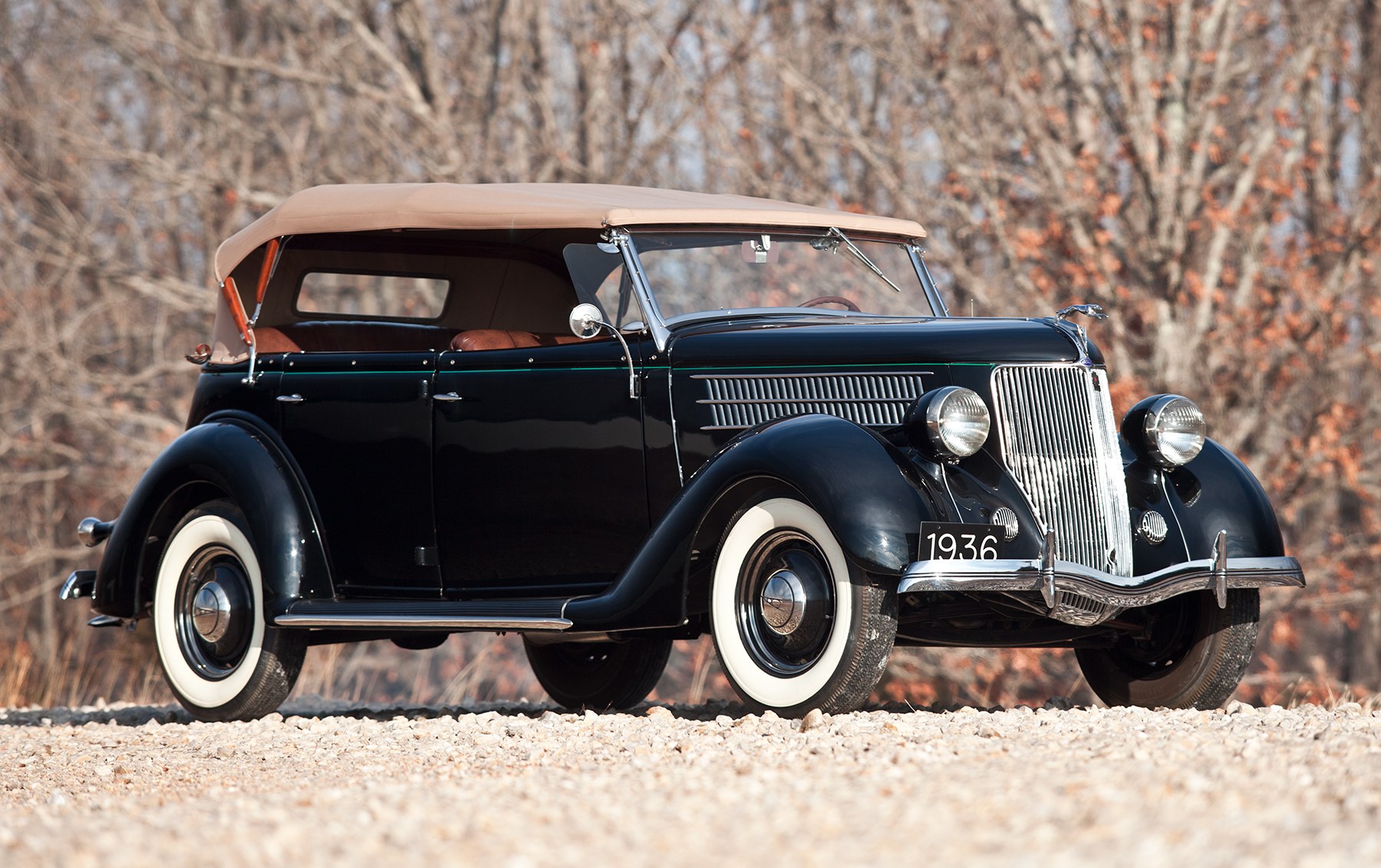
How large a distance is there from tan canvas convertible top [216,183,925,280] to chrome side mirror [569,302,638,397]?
0.44 meters

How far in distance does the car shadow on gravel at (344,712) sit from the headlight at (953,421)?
1.40m

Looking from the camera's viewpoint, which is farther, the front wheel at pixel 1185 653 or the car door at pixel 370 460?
the car door at pixel 370 460

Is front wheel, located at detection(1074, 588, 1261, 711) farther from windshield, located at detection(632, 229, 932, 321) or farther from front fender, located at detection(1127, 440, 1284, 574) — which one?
windshield, located at detection(632, 229, 932, 321)

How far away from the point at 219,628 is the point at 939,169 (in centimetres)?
1021

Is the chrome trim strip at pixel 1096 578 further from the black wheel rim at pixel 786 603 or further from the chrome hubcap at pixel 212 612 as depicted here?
the chrome hubcap at pixel 212 612

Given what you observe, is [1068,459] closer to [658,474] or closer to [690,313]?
[658,474]

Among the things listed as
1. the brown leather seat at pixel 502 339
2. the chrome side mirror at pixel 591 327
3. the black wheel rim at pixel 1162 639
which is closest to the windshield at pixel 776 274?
the chrome side mirror at pixel 591 327

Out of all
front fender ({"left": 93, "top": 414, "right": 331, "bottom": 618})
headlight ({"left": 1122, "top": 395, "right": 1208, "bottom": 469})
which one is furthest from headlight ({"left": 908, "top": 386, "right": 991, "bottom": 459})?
front fender ({"left": 93, "top": 414, "right": 331, "bottom": 618})

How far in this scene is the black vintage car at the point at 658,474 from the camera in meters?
5.40

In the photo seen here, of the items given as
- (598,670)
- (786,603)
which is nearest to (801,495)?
(786,603)

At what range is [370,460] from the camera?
6.84 metres

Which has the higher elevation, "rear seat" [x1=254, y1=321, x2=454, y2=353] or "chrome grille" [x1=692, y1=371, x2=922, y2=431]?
"rear seat" [x1=254, y1=321, x2=454, y2=353]

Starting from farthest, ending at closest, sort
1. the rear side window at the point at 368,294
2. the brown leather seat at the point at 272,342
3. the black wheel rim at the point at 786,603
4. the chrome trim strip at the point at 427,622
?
the rear side window at the point at 368,294
the brown leather seat at the point at 272,342
the chrome trim strip at the point at 427,622
the black wheel rim at the point at 786,603

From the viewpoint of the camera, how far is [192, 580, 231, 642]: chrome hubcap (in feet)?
23.0
